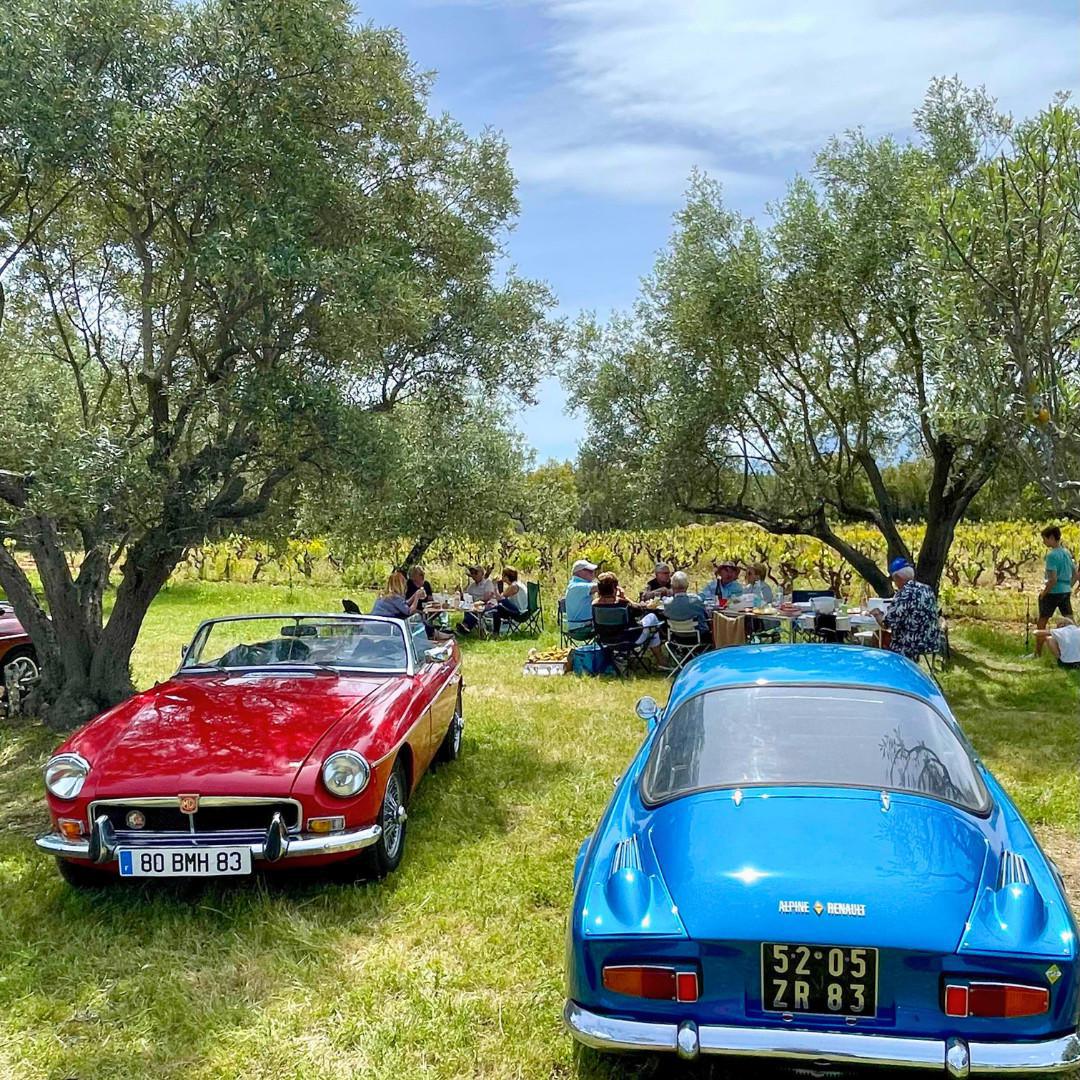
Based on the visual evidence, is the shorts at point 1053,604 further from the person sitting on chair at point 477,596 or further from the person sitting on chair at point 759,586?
the person sitting on chair at point 477,596

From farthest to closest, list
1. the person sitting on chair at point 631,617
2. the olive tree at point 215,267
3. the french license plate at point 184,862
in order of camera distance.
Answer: the person sitting on chair at point 631,617 → the olive tree at point 215,267 → the french license plate at point 184,862

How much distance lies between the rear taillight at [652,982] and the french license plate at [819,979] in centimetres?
23

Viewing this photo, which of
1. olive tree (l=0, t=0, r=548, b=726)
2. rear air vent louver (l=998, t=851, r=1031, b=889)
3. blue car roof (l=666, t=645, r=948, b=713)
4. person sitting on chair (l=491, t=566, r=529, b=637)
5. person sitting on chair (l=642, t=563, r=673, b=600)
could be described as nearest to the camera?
rear air vent louver (l=998, t=851, r=1031, b=889)

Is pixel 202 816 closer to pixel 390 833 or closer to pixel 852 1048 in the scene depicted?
Answer: pixel 390 833

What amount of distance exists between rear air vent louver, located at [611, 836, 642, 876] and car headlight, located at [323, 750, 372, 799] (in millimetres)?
1677

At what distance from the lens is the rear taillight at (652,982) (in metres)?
2.80

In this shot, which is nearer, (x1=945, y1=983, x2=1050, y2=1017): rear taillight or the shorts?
(x1=945, y1=983, x2=1050, y2=1017): rear taillight

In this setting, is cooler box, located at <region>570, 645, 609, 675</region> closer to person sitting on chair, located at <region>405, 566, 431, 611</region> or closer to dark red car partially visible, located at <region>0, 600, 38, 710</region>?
person sitting on chair, located at <region>405, 566, 431, 611</region>

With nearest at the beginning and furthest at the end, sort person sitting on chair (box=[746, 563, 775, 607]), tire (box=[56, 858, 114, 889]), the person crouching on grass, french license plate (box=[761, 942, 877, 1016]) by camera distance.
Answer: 1. french license plate (box=[761, 942, 877, 1016])
2. tire (box=[56, 858, 114, 889])
3. the person crouching on grass
4. person sitting on chair (box=[746, 563, 775, 607])

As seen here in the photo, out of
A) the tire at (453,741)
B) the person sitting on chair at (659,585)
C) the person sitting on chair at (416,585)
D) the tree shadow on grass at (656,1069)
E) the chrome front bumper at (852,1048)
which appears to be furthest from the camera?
the person sitting on chair at (416,585)

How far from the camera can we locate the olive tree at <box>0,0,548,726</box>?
6.82 meters

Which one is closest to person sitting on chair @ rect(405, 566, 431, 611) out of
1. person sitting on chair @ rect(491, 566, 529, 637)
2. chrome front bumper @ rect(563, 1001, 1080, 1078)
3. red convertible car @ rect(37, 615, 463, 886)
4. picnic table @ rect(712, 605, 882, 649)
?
person sitting on chair @ rect(491, 566, 529, 637)

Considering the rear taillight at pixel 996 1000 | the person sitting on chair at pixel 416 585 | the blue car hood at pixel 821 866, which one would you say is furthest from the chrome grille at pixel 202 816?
the person sitting on chair at pixel 416 585

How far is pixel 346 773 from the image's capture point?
4.60m
